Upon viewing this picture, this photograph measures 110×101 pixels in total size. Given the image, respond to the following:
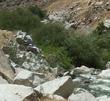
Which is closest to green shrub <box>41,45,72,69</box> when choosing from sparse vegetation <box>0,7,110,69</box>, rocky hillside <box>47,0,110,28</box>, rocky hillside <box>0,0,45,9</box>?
sparse vegetation <box>0,7,110,69</box>

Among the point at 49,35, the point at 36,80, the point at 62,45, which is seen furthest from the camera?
the point at 49,35

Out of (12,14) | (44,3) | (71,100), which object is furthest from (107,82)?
(44,3)

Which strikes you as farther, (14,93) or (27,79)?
(27,79)

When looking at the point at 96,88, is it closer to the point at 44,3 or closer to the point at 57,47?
the point at 57,47

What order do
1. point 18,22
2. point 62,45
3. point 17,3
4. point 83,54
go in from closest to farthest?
point 83,54
point 62,45
point 18,22
point 17,3

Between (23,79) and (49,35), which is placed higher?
(23,79)

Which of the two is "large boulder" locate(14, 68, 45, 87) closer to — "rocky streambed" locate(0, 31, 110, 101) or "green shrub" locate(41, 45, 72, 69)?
"rocky streambed" locate(0, 31, 110, 101)

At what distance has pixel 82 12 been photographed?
68.8 meters

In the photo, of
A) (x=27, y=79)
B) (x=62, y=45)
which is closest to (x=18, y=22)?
(x=62, y=45)

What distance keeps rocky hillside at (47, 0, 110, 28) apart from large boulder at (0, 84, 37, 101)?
161 feet

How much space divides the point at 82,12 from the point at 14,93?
183 feet

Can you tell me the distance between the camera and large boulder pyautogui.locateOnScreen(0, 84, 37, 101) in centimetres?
1276

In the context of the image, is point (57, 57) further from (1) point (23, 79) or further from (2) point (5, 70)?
(1) point (23, 79)

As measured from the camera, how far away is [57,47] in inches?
1594
